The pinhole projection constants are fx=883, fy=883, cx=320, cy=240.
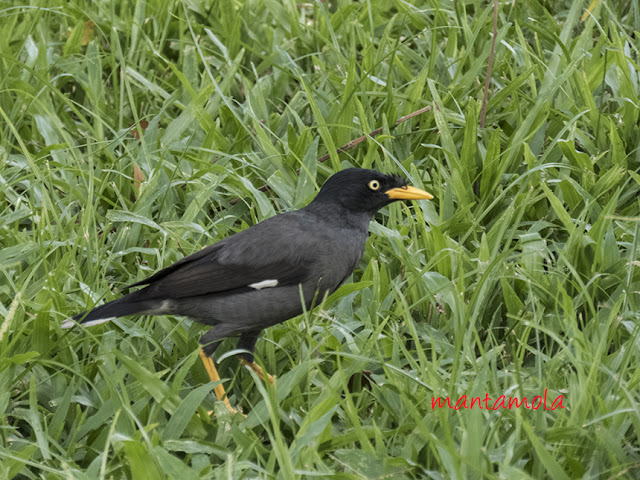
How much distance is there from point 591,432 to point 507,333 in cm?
93

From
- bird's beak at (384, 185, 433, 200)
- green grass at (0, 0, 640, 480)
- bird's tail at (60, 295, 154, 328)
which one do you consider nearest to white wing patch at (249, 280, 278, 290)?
green grass at (0, 0, 640, 480)

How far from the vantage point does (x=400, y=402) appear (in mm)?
3160

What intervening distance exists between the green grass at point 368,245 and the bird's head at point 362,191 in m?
0.24

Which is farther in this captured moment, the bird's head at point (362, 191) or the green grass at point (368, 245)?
the bird's head at point (362, 191)

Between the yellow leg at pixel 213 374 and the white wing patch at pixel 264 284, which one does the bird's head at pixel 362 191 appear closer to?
the white wing patch at pixel 264 284

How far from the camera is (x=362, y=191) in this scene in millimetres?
3867

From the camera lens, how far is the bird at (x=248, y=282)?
11.6ft

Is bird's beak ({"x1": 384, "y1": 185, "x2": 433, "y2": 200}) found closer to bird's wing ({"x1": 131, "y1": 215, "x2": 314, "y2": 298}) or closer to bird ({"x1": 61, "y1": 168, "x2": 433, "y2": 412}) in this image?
bird ({"x1": 61, "y1": 168, "x2": 433, "y2": 412})

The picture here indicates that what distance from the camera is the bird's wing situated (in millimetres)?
3594

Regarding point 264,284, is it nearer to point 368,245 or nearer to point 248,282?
point 248,282

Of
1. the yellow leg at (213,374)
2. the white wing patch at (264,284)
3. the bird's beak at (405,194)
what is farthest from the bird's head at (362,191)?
the yellow leg at (213,374)

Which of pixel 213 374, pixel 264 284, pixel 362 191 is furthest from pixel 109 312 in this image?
pixel 362 191

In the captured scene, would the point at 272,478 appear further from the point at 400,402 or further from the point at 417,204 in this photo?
the point at 417,204

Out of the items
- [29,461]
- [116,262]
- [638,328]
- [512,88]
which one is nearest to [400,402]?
[638,328]
